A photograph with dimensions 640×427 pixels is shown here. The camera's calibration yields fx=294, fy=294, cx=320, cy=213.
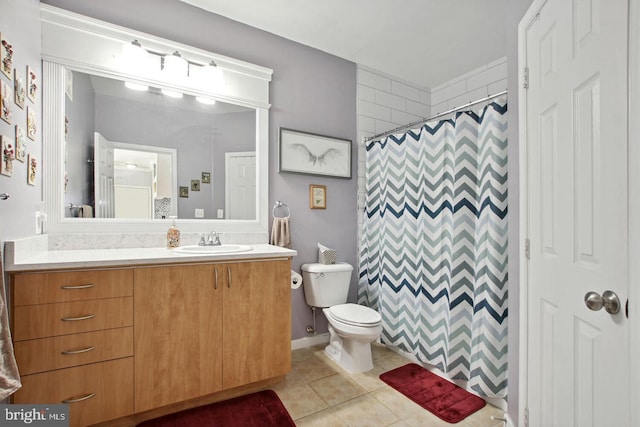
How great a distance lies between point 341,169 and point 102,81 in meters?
1.84

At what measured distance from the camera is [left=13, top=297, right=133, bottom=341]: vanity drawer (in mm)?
1274

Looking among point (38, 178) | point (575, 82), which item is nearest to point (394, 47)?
point (575, 82)

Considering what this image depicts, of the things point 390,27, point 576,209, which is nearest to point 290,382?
point 576,209

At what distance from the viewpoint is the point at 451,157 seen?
6.73ft

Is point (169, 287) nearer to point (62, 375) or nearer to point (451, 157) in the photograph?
point (62, 375)

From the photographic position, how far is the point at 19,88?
1355mm

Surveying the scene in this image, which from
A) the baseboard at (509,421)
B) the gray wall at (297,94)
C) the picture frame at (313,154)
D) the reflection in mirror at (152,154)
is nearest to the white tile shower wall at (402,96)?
the gray wall at (297,94)

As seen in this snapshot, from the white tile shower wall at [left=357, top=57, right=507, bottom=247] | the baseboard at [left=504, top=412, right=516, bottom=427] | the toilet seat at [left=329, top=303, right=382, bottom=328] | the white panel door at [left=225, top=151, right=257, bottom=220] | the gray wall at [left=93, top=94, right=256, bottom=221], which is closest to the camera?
the baseboard at [left=504, top=412, right=516, bottom=427]

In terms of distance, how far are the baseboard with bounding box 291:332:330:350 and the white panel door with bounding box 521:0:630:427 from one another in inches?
62.8

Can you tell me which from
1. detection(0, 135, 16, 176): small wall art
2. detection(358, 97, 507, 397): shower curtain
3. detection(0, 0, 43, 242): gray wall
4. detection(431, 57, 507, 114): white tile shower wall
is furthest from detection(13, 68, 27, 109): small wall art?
detection(431, 57, 507, 114): white tile shower wall

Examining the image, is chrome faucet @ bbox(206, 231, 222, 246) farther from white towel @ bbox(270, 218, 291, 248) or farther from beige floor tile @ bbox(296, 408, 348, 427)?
beige floor tile @ bbox(296, 408, 348, 427)

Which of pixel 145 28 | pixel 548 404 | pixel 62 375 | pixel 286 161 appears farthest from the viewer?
pixel 286 161

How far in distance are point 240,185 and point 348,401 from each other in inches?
64.6

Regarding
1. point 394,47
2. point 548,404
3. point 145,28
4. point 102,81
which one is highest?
point 394,47
